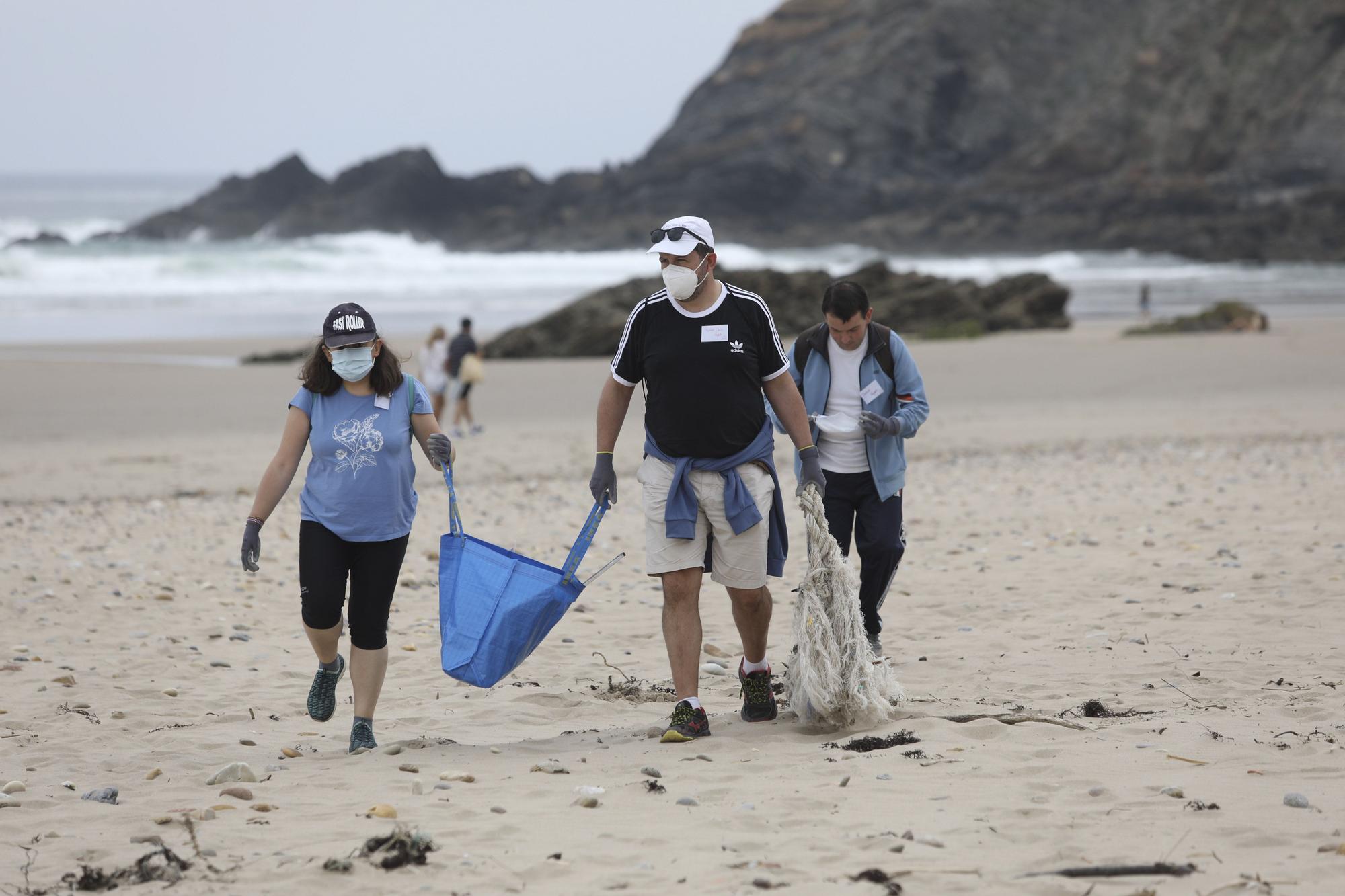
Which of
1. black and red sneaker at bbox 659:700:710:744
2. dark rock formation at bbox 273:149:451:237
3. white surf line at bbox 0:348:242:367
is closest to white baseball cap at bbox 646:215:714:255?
black and red sneaker at bbox 659:700:710:744

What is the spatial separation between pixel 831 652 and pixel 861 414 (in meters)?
1.24

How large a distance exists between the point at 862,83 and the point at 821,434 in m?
93.1

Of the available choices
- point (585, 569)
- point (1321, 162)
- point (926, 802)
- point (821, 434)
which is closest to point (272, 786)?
point (926, 802)

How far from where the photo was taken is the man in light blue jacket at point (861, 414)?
579cm

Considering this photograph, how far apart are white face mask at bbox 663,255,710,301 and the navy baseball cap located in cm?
106

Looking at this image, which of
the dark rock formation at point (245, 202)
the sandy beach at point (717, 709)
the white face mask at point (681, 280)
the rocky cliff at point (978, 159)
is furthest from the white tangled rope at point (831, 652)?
the dark rock formation at point (245, 202)

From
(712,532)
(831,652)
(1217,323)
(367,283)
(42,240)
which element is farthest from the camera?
(42,240)

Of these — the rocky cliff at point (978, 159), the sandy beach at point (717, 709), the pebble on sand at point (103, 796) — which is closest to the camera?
the sandy beach at point (717, 709)

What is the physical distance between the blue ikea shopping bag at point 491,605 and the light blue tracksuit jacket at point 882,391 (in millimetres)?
1464

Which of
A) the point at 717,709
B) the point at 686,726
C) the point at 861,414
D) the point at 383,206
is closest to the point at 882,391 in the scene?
the point at 861,414

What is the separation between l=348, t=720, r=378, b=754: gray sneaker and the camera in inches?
195

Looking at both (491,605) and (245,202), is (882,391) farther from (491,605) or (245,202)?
(245,202)

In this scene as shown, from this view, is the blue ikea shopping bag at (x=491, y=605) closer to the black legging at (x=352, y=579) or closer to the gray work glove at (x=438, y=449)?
the gray work glove at (x=438, y=449)

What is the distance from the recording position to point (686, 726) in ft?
16.2
